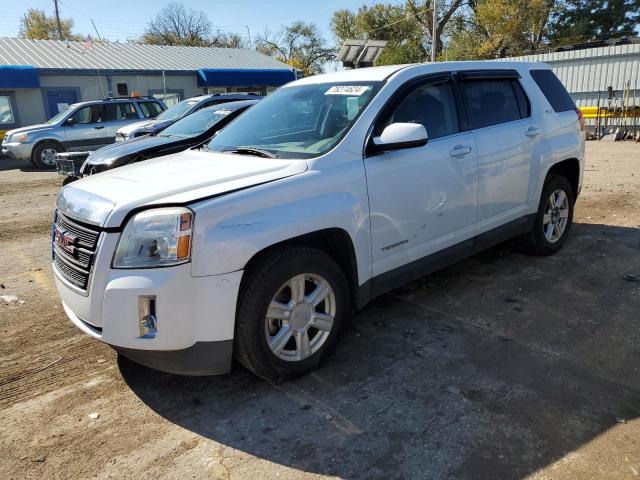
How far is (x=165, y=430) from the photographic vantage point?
111 inches

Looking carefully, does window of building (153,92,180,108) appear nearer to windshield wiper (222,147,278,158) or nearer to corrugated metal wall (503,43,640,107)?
corrugated metal wall (503,43,640,107)

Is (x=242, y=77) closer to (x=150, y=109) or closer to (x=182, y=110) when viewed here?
(x=150, y=109)

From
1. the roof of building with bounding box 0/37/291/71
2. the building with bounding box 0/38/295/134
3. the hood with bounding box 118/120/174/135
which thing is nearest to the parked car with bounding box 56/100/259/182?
the hood with bounding box 118/120/174/135

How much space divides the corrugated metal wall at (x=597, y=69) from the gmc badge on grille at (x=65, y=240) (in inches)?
647

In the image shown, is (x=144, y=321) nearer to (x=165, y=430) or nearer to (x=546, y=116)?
(x=165, y=430)

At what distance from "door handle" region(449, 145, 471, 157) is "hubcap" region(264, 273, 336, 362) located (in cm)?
152

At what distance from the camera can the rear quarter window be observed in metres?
5.09

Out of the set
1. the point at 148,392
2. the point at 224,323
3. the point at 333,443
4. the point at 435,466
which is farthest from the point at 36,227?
the point at 435,466

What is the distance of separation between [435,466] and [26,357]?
9.42ft

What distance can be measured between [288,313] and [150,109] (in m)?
13.9

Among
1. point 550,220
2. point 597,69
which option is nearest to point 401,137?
point 550,220

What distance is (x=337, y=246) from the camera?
335 centimetres

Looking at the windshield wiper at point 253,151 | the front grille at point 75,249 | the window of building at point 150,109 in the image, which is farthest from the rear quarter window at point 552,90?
the window of building at point 150,109

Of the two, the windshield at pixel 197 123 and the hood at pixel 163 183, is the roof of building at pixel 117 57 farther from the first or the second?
the hood at pixel 163 183
